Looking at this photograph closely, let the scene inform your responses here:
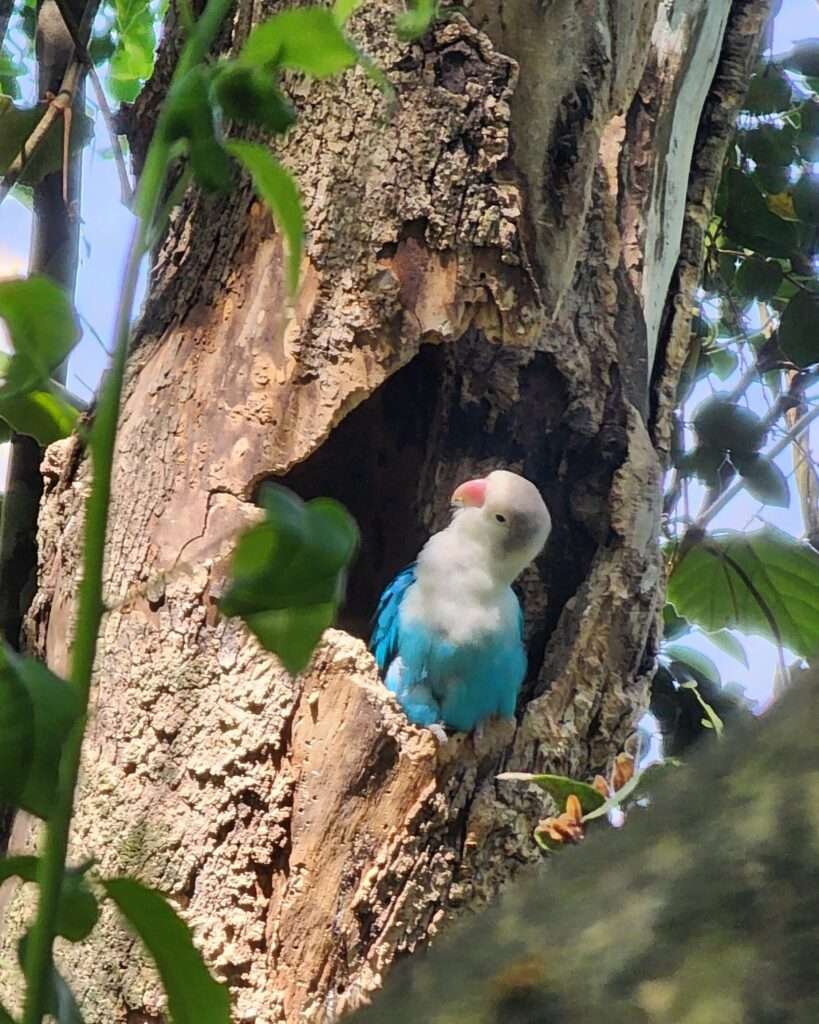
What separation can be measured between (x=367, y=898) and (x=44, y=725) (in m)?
0.91

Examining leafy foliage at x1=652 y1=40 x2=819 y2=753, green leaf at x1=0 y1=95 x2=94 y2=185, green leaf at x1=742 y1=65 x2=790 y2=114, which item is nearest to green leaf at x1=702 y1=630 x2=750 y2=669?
leafy foliage at x1=652 y1=40 x2=819 y2=753

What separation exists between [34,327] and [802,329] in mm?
1547

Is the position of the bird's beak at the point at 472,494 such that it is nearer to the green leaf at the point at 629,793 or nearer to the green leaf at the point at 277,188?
the green leaf at the point at 629,793

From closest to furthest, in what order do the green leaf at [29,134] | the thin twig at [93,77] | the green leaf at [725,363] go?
the thin twig at [93,77] → the green leaf at [29,134] → the green leaf at [725,363]

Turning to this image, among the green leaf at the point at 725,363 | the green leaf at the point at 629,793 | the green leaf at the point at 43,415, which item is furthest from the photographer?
the green leaf at the point at 725,363

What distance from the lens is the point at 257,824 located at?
3.95 ft

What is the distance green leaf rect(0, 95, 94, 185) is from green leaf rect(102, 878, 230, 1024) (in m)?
1.23

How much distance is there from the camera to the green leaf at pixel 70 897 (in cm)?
41

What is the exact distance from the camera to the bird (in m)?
1.59

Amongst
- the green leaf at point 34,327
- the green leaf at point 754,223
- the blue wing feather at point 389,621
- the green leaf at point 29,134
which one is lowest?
the blue wing feather at point 389,621

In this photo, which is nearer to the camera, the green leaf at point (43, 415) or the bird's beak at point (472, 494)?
the green leaf at point (43, 415)

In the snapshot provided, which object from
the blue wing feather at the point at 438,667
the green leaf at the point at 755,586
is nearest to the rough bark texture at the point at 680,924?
the blue wing feather at the point at 438,667

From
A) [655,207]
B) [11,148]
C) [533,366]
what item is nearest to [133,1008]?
[533,366]

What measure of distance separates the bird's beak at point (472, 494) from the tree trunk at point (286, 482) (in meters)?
0.16
